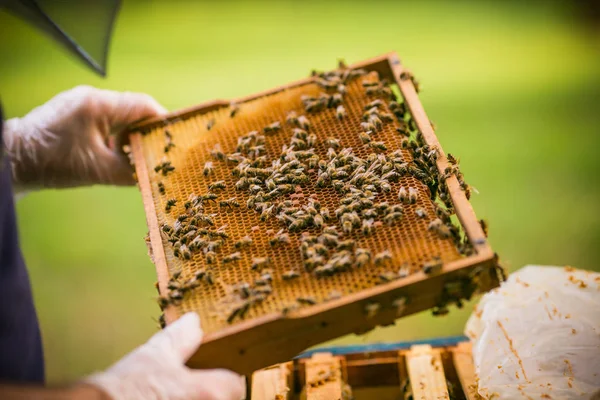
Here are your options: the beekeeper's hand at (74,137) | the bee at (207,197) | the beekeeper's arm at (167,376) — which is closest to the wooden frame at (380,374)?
the beekeeper's arm at (167,376)

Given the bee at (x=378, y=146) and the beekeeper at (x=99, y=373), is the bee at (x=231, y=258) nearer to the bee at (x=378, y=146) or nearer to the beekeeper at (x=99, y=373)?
the beekeeper at (x=99, y=373)

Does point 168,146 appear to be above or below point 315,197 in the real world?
above

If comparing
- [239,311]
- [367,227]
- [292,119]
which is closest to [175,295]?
[239,311]

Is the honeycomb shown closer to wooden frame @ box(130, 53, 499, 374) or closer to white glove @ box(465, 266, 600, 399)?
wooden frame @ box(130, 53, 499, 374)

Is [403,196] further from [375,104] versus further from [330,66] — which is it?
[330,66]

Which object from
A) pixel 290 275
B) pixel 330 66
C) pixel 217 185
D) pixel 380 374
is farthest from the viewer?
pixel 330 66

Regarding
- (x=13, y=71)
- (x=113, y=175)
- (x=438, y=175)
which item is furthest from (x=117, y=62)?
(x=438, y=175)

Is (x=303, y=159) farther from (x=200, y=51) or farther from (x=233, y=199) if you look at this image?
(x=200, y=51)
